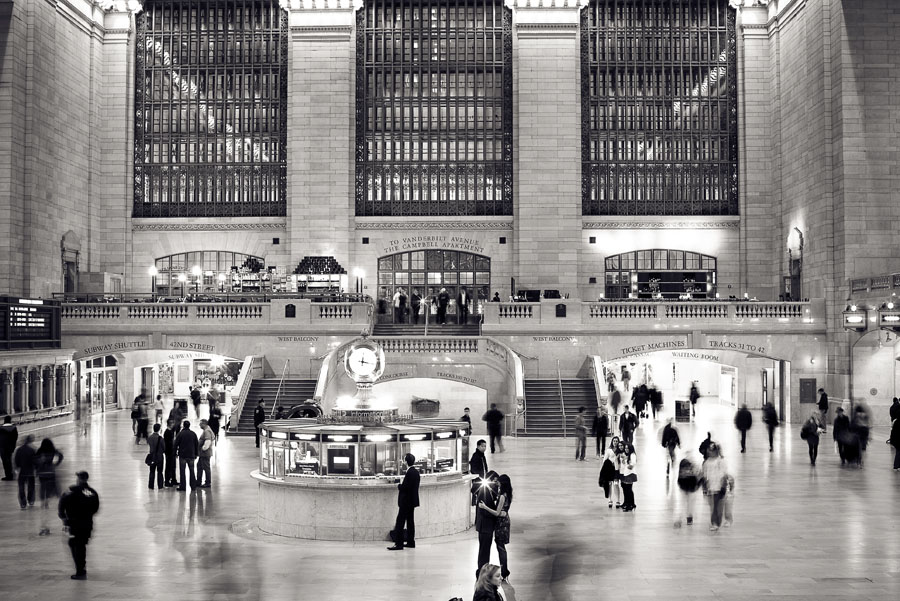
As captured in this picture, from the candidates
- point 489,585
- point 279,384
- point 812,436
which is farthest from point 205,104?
point 489,585

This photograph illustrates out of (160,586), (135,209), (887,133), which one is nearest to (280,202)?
(135,209)

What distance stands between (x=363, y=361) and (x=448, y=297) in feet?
82.7

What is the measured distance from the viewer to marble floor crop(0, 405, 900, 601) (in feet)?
38.7

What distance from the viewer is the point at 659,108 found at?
138ft

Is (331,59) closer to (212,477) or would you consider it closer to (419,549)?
(212,477)

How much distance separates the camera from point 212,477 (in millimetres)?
20906

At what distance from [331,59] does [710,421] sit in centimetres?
2141

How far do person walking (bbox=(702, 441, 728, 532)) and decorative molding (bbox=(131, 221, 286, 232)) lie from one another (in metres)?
29.6

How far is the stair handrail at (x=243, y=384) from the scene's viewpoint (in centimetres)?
3000

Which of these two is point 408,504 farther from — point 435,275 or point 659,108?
point 659,108

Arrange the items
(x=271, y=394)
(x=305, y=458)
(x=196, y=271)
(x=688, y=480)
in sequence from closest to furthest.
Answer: (x=305, y=458), (x=688, y=480), (x=271, y=394), (x=196, y=271)

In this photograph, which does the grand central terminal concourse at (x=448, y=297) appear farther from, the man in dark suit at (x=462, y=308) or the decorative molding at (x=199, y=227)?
the man in dark suit at (x=462, y=308)

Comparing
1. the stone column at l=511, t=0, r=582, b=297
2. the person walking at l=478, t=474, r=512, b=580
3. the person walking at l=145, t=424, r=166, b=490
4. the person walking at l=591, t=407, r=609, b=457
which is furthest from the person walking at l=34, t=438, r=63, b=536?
the stone column at l=511, t=0, r=582, b=297

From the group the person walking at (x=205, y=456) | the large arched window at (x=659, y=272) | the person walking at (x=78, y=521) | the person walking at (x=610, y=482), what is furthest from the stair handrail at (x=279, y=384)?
the person walking at (x=78, y=521)
